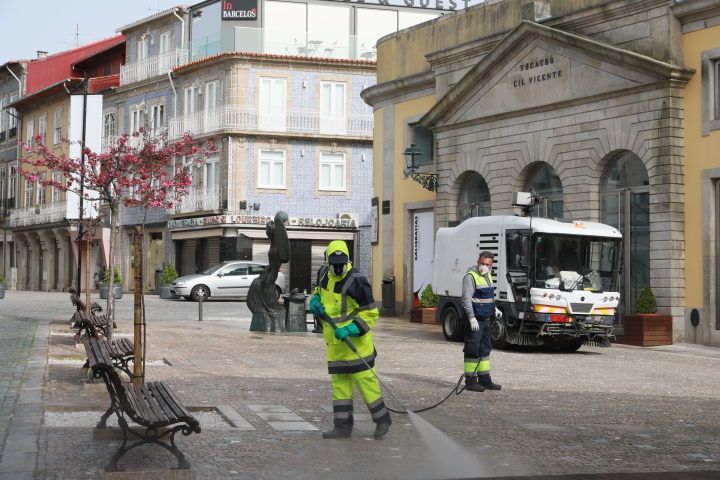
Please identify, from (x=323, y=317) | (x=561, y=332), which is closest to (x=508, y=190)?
(x=561, y=332)

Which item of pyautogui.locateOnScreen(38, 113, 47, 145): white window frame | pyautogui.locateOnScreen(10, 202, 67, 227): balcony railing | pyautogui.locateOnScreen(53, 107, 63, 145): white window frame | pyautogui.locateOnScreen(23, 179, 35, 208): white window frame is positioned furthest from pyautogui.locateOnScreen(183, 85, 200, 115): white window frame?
pyautogui.locateOnScreen(23, 179, 35, 208): white window frame

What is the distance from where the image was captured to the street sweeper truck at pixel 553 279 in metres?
18.8

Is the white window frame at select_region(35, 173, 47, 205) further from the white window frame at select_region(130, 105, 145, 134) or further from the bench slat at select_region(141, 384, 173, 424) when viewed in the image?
the bench slat at select_region(141, 384, 173, 424)

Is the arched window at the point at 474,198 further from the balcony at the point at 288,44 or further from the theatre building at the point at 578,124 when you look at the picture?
the balcony at the point at 288,44

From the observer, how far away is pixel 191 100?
153 feet

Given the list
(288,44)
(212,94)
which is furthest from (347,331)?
(212,94)

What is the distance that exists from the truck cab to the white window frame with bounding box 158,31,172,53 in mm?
31649

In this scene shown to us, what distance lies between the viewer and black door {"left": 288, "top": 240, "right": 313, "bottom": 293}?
44125mm

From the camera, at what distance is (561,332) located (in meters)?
18.7

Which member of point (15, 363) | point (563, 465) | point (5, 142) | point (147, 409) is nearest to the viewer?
point (147, 409)

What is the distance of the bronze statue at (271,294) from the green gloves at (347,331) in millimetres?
13550

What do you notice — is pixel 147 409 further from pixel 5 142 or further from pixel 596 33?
pixel 5 142

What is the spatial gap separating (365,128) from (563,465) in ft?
124

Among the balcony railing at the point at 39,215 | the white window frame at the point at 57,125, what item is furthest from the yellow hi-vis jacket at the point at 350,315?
the white window frame at the point at 57,125
